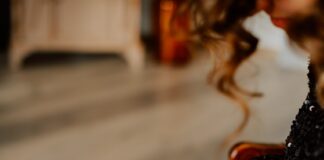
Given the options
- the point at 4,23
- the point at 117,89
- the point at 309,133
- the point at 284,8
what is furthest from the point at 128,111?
the point at 284,8

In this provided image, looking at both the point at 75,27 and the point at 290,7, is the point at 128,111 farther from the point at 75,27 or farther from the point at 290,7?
the point at 290,7

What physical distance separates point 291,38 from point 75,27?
280 centimetres

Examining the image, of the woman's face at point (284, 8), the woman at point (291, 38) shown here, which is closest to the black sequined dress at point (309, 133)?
the woman at point (291, 38)

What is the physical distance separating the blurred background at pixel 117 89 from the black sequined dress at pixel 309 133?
99 cm

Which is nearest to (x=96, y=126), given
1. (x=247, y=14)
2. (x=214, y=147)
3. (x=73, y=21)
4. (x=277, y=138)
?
(x=214, y=147)

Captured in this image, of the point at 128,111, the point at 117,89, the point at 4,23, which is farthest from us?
the point at 4,23

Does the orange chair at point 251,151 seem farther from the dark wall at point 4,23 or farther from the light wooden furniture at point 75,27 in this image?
the dark wall at point 4,23

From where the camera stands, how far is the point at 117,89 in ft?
9.61

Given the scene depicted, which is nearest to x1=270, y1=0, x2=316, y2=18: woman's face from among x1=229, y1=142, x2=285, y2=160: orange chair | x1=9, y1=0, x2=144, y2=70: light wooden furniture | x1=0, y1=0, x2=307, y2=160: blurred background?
x1=229, y1=142, x2=285, y2=160: orange chair

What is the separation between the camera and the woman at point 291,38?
59 cm

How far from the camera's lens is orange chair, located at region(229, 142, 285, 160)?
0.96m

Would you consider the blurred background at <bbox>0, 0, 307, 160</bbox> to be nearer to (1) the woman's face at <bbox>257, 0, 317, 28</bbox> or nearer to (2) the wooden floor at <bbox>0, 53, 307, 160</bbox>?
(2) the wooden floor at <bbox>0, 53, 307, 160</bbox>

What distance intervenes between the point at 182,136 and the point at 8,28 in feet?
6.23

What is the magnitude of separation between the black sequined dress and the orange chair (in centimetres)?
13
